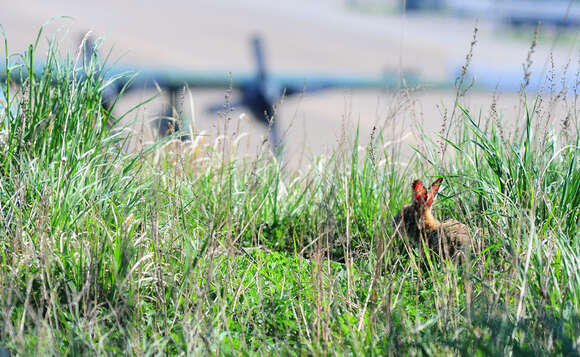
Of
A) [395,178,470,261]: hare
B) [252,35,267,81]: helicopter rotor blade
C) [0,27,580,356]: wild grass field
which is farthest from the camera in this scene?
[252,35,267,81]: helicopter rotor blade

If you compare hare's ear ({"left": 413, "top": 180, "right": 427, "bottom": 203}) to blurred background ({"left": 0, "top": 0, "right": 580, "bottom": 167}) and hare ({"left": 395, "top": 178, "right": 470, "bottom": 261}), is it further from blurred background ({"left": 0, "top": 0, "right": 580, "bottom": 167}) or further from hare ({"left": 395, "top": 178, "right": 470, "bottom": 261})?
blurred background ({"left": 0, "top": 0, "right": 580, "bottom": 167})

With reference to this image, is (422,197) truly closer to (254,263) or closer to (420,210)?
(420,210)

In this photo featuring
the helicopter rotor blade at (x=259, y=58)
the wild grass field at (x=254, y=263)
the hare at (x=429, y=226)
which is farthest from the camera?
the helicopter rotor blade at (x=259, y=58)

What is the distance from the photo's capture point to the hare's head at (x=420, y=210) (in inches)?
Answer: 133

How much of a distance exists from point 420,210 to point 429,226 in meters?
0.11

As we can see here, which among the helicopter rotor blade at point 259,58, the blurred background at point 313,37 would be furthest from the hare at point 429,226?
the blurred background at point 313,37

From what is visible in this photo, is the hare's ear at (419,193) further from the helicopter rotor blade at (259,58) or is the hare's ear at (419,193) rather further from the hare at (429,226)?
the helicopter rotor blade at (259,58)

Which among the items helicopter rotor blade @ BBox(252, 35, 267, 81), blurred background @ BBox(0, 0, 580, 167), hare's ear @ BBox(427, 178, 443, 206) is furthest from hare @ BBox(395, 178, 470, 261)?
blurred background @ BBox(0, 0, 580, 167)

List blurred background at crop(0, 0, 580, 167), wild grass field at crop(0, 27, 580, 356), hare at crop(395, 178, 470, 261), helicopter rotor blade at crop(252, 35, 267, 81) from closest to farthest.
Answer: wild grass field at crop(0, 27, 580, 356)
hare at crop(395, 178, 470, 261)
helicopter rotor blade at crop(252, 35, 267, 81)
blurred background at crop(0, 0, 580, 167)

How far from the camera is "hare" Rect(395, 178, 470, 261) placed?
3.32 metres

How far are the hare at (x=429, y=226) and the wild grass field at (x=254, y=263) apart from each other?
0.09 metres

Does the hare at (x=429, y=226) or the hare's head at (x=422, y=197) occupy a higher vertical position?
the hare's head at (x=422, y=197)

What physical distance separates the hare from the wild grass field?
0.31 feet

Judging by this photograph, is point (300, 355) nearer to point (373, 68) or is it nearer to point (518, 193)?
point (518, 193)
